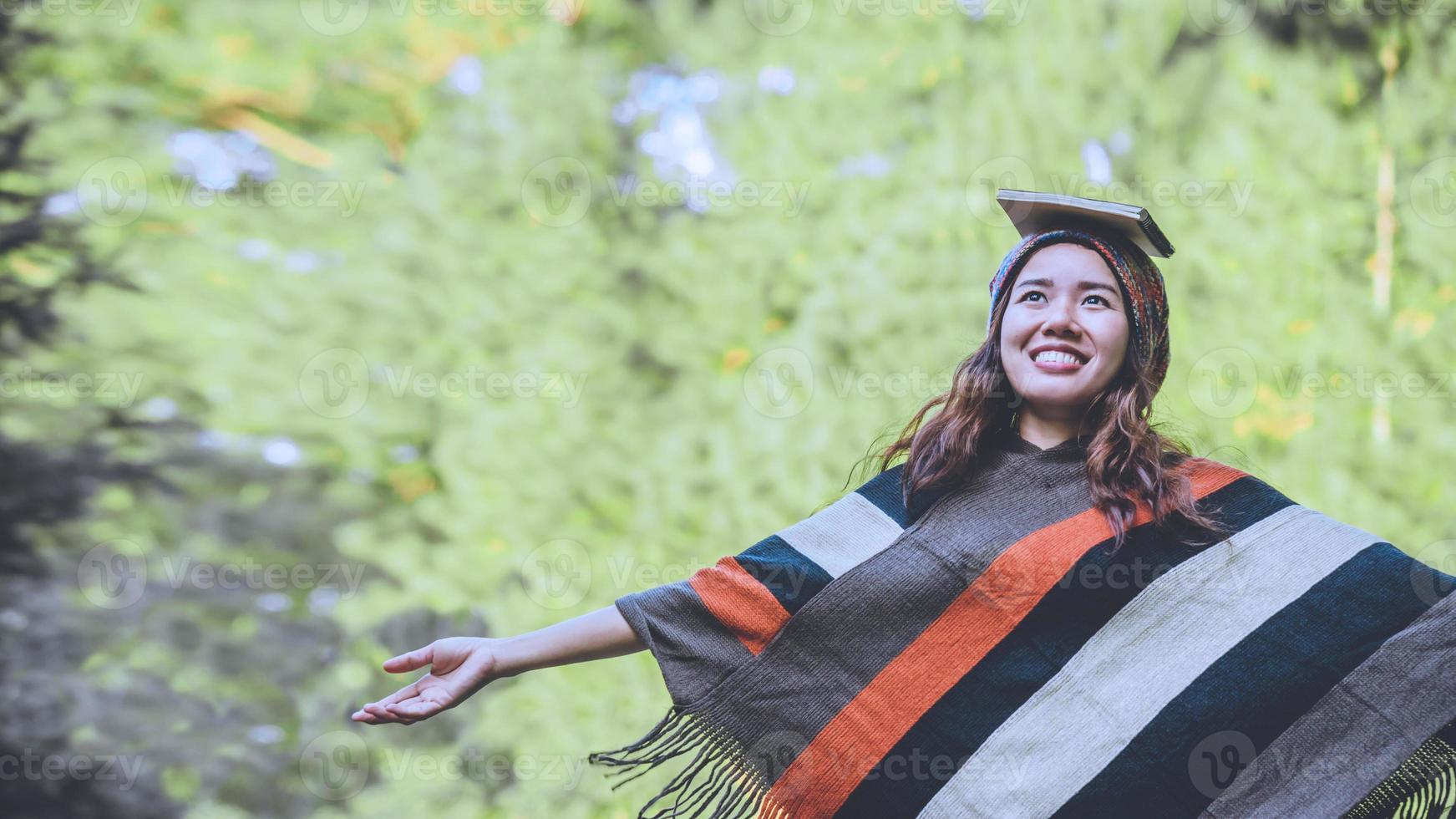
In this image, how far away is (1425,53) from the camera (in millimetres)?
3471

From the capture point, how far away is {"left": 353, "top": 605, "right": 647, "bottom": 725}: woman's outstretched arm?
158 centimetres

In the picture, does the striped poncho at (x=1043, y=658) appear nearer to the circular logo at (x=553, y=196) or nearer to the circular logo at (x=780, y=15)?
the circular logo at (x=553, y=196)

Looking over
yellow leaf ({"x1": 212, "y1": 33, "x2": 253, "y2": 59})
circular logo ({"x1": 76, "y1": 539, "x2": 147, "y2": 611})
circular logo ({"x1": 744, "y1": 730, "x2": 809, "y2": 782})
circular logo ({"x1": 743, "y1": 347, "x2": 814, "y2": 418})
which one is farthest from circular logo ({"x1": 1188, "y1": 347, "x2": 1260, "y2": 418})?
circular logo ({"x1": 76, "y1": 539, "x2": 147, "y2": 611})

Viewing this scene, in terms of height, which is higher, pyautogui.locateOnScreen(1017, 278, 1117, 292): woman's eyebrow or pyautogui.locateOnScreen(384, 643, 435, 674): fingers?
pyautogui.locateOnScreen(1017, 278, 1117, 292): woman's eyebrow

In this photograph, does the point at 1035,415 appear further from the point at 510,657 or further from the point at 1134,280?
the point at 510,657

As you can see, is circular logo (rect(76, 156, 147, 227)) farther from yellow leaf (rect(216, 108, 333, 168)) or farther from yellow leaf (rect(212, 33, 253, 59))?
yellow leaf (rect(212, 33, 253, 59))

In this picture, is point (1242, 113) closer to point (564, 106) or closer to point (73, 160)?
point (564, 106)

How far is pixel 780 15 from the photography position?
11.4ft

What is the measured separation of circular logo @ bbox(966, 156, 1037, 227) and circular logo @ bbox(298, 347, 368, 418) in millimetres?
1782

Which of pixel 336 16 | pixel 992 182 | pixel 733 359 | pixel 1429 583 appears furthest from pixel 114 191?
pixel 1429 583

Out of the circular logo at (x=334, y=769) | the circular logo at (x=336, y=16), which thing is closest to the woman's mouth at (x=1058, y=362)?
the circular logo at (x=334, y=769)

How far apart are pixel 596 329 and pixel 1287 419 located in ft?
6.52

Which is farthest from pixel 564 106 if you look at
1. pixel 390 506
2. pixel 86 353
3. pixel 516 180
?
pixel 86 353

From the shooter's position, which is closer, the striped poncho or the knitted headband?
the striped poncho
